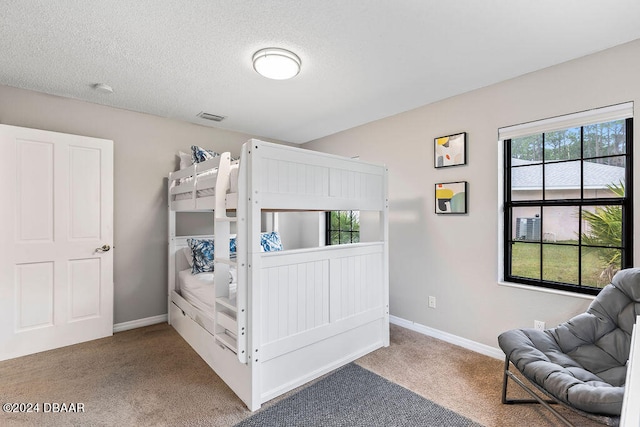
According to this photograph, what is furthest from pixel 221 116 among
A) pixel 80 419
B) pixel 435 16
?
pixel 80 419

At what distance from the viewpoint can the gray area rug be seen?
1.88 m

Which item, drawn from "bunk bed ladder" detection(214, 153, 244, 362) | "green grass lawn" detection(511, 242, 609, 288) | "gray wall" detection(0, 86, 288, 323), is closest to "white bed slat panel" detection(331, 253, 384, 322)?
"bunk bed ladder" detection(214, 153, 244, 362)

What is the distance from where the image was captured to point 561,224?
2.49 meters

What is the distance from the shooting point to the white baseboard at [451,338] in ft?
8.92

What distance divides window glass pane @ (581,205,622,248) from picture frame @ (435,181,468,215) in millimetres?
875

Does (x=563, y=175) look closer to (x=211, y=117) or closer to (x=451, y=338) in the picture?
(x=451, y=338)

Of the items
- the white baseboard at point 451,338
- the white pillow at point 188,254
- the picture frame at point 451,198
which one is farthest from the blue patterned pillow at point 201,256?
the picture frame at point 451,198

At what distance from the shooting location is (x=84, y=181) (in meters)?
3.05

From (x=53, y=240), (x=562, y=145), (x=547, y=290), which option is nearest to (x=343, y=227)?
(x=547, y=290)

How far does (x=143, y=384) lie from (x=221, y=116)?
8.96 feet

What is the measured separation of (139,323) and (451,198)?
3.57 m

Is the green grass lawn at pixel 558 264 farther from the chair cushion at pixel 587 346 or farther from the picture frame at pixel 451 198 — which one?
the picture frame at pixel 451 198

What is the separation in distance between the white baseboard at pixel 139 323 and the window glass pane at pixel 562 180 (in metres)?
4.06

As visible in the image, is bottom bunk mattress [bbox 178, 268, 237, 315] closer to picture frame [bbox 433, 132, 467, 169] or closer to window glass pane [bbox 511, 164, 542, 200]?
picture frame [bbox 433, 132, 467, 169]
